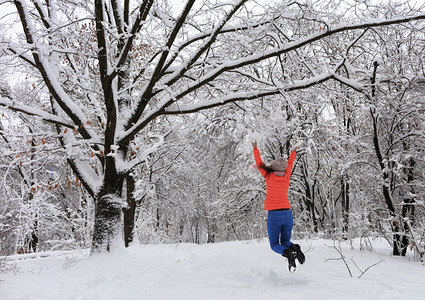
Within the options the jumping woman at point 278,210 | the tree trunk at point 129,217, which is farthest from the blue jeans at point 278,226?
the tree trunk at point 129,217

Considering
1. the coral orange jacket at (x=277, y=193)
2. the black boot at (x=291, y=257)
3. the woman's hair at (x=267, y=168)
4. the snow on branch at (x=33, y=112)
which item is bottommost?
the black boot at (x=291, y=257)

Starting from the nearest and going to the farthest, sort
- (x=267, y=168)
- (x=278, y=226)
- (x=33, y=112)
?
(x=278, y=226) → (x=267, y=168) → (x=33, y=112)

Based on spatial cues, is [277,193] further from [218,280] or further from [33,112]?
[33,112]

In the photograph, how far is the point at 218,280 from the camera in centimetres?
381

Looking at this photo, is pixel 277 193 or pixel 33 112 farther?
pixel 33 112

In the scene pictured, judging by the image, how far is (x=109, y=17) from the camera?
21.8 ft

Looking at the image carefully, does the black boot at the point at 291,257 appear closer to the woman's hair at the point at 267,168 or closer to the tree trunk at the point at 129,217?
the woman's hair at the point at 267,168

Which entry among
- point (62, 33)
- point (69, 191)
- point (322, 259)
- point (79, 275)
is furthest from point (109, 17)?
point (69, 191)

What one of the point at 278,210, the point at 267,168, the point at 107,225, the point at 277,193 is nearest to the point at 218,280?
the point at 278,210

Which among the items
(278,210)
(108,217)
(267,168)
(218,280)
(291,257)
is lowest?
(218,280)

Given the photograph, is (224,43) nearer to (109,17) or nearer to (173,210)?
(109,17)

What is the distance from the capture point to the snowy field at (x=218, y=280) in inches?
125

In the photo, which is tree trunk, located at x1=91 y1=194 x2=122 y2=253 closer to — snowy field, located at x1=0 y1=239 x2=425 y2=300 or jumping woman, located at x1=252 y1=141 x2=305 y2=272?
snowy field, located at x1=0 y1=239 x2=425 y2=300

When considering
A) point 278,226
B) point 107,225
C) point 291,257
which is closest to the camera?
point 291,257
